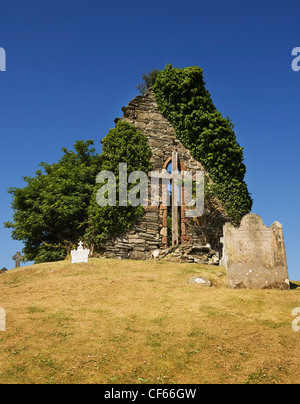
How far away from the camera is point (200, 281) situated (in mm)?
13188

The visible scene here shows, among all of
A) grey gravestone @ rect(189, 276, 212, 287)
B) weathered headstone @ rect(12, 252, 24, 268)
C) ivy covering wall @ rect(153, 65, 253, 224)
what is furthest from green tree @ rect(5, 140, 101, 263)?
grey gravestone @ rect(189, 276, 212, 287)

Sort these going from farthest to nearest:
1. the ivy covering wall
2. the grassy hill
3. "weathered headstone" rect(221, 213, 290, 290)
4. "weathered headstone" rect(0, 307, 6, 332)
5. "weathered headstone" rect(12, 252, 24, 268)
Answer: "weathered headstone" rect(12, 252, 24, 268)
the ivy covering wall
"weathered headstone" rect(221, 213, 290, 290)
"weathered headstone" rect(0, 307, 6, 332)
the grassy hill

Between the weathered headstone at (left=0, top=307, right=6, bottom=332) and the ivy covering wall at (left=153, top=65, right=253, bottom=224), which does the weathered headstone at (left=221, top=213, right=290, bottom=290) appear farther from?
the ivy covering wall at (left=153, top=65, right=253, bottom=224)

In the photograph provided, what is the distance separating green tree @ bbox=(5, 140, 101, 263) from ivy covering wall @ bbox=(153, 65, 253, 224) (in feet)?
20.5

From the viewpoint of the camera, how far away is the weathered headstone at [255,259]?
41.7ft

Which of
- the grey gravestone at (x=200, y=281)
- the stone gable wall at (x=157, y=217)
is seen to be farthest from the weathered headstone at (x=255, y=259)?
the stone gable wall at (x=157, y=217)

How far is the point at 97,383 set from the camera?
22.6 ft

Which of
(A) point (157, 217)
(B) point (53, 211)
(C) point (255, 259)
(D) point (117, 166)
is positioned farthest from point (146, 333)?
(B) point (53, 211)

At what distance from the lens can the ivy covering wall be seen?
73.2 feet

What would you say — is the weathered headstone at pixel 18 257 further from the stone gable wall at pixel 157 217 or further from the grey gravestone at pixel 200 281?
the grey gravestone at pixel 200 281

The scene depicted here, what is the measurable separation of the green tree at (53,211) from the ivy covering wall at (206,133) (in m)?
6.24

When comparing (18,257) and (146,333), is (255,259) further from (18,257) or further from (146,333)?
(18,257)

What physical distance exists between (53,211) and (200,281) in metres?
12.6
